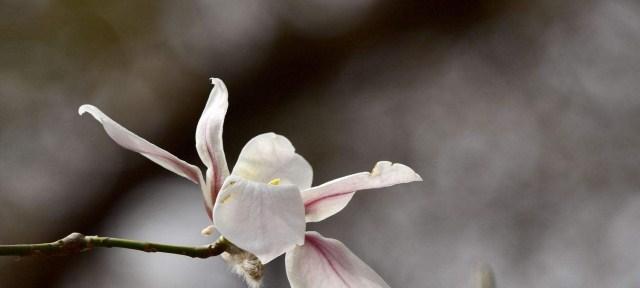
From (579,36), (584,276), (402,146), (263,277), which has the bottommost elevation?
(263,277)

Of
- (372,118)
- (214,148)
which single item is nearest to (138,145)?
(214,148)

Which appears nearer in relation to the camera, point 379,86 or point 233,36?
point 233,36

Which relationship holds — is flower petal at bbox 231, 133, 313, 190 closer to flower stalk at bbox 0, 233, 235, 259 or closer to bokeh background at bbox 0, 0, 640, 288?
flower stalk at bbox 0, 233, 235, 259

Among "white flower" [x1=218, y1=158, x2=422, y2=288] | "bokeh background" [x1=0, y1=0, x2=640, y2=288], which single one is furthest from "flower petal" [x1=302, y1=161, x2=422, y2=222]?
"bokeh background" [x1=0, y1=0, x2=640, y2=288]

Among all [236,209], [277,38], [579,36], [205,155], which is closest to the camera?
[236,209]

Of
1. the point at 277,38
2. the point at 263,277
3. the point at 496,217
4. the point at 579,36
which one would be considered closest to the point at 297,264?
the point at 263,277

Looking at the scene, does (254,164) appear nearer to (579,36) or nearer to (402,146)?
(402,146)

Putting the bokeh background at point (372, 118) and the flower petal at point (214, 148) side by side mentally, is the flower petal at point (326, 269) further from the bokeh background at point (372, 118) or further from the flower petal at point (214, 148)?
the bokeh background at point (372, 118)

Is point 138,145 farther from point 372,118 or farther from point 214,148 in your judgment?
point 372,118
